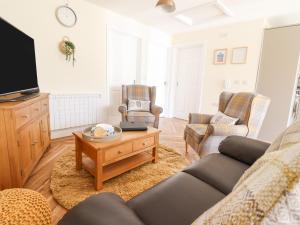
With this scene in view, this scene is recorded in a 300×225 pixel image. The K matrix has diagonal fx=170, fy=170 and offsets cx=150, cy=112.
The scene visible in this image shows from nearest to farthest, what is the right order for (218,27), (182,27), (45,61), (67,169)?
(67,169) < (45,61) < (218,27) < (182,27)

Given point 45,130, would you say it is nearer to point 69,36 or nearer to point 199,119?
point 69,36

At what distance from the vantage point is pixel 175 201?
917 mm

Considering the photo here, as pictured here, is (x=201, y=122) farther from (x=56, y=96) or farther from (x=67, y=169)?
(x=56, y=96)

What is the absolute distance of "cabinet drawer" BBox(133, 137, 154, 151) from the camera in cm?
184

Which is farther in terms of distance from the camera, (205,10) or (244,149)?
(205,10)

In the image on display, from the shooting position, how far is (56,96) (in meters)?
2.77

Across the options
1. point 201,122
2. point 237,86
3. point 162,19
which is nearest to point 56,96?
point 201,122

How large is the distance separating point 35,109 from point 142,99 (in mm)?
1994

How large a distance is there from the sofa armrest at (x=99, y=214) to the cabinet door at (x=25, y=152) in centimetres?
117

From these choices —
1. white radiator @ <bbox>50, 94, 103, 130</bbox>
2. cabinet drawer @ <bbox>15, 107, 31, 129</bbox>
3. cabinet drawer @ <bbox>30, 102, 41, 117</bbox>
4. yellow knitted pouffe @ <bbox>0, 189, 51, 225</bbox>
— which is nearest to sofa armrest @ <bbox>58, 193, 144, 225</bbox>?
yellow knitted pouffe @ <bbox>0, 189, 51, 225</bbox>

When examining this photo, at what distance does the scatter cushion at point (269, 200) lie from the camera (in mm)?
300

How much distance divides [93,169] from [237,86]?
3311 mm

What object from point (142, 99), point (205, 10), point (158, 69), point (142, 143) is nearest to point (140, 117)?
point (142, 99)

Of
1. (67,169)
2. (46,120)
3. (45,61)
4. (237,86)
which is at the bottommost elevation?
(67,169)
